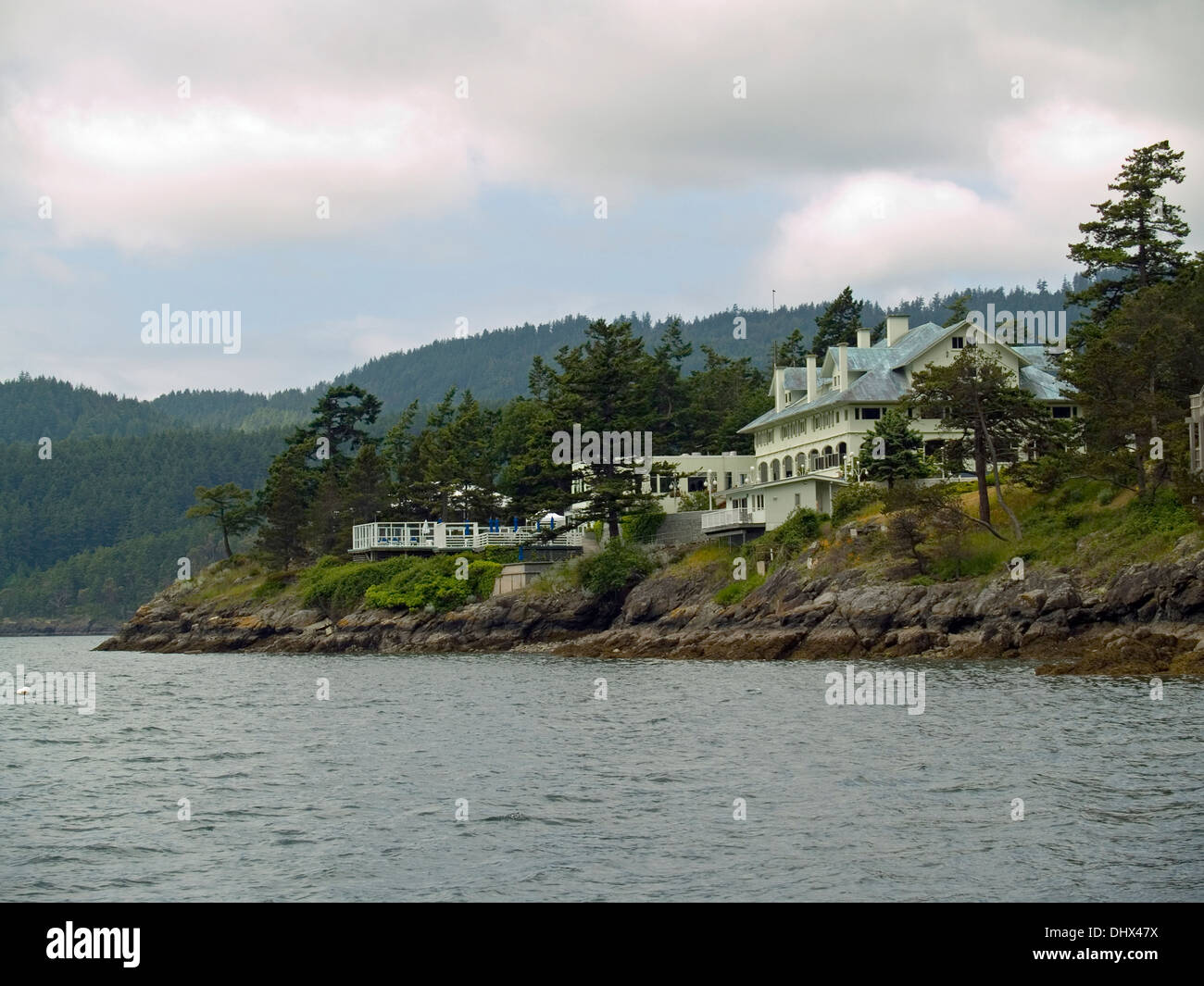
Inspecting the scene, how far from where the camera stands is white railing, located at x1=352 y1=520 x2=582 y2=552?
86.5 m

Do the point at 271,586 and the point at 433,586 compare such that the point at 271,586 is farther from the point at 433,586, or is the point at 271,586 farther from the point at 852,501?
the point at 852,501

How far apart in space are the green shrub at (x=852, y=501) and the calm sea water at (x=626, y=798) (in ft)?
85.3

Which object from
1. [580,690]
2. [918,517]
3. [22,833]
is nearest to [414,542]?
[918,517]

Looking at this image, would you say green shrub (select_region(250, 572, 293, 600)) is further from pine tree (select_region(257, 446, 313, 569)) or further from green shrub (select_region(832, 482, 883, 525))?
green shrub (select_region(832, 482, 883, 525))

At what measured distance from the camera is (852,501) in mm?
70312

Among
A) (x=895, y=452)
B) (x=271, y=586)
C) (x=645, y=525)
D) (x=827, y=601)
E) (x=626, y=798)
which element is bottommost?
(x=626, y=798)

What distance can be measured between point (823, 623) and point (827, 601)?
1268mm

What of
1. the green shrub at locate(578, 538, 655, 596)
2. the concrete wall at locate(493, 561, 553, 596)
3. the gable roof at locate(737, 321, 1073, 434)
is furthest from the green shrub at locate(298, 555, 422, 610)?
the gable roof at locate(737, 321, 1073, 434)

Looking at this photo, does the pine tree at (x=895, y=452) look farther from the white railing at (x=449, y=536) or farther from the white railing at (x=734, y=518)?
the white railing at (x=449, y=536)

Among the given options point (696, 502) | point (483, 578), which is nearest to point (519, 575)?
point (483, 578)

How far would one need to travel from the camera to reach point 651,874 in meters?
19.7

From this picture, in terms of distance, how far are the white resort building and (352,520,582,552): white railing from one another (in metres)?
10.8

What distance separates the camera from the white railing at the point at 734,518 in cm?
7606

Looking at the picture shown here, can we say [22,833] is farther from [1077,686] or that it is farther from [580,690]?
[1077,686]
